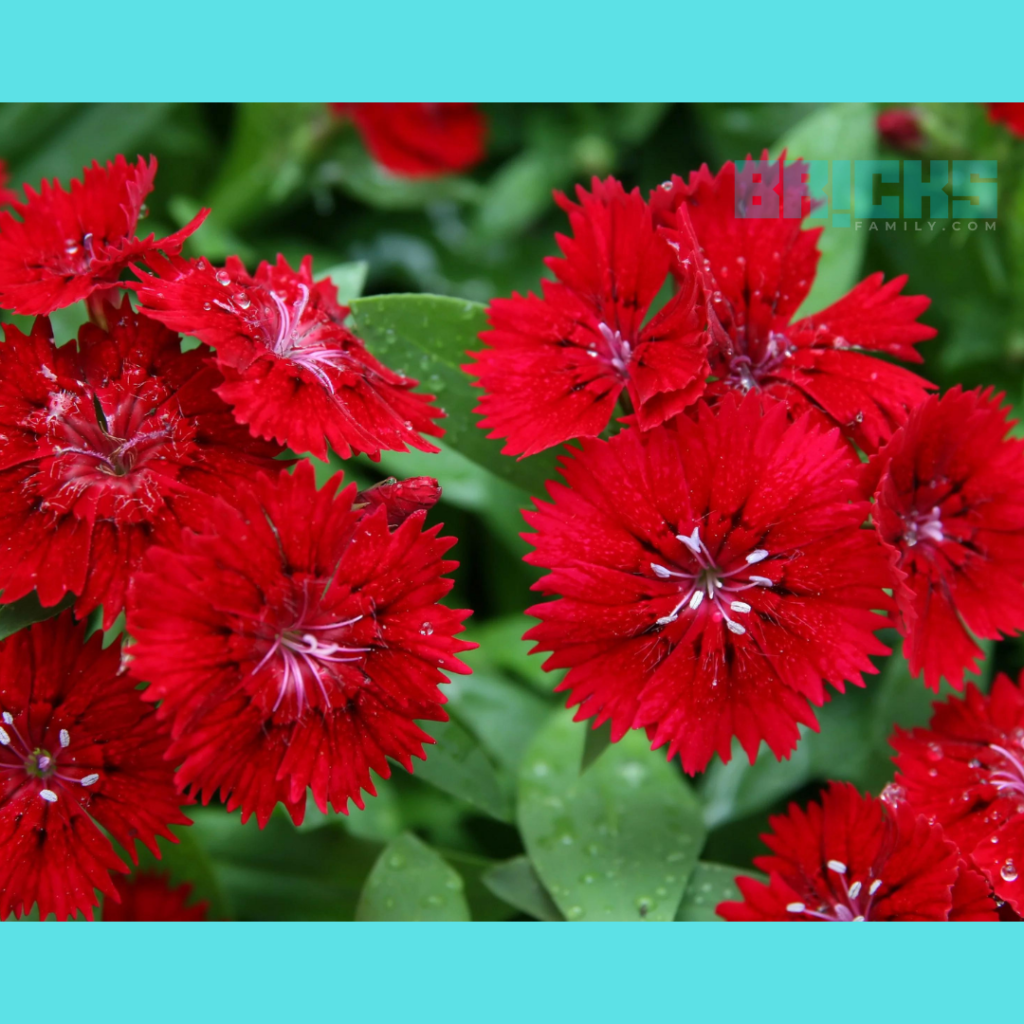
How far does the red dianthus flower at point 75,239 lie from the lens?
1273 millimetres

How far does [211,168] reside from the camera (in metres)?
2.58

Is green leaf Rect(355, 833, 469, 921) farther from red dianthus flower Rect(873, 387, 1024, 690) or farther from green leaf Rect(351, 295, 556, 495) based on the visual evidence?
red dianthus flower Rect(873, 387, 1024, 690)

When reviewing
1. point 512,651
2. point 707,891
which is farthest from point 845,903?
point 512,651

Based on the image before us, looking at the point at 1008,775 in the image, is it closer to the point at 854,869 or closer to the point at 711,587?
the point at 854,869

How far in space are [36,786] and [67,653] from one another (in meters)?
0.16

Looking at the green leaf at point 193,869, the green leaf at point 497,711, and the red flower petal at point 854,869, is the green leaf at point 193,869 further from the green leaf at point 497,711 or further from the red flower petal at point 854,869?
the red flower petal at point 854,869

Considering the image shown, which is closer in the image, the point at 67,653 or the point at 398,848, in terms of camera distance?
the point at 67,653

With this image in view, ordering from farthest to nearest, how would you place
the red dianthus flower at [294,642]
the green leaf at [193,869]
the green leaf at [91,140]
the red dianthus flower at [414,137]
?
the red dianthus flower at [414,137] < the green leaf at [91,140] < the green leaf at [193,869] < the red dianthus flower at [294,642]

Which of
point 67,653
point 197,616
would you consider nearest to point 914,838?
point 197,616

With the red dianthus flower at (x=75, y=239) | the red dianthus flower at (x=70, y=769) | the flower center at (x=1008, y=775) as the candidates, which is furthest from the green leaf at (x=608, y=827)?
the red dianthus flower at (x=75, y=239)

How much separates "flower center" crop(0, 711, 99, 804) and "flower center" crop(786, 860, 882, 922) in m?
0.88

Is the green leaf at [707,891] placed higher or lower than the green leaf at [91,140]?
lower

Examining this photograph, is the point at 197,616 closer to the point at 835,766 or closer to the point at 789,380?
the point at 789,380

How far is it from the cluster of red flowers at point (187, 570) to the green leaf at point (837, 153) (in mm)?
897
